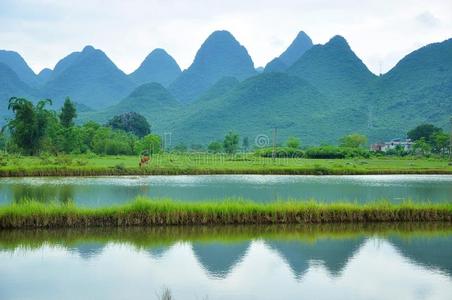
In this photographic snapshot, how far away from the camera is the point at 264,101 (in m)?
87.9

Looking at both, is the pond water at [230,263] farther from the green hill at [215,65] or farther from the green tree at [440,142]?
the green hill at [215,65]

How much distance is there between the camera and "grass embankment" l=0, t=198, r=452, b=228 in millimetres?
12102

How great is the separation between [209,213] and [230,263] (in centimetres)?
320

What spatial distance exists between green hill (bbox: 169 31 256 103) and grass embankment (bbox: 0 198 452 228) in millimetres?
123292

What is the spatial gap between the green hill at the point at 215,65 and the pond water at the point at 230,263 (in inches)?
4919

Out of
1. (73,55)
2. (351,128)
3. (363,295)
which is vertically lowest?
(363,295)

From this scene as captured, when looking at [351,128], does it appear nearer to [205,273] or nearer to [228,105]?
[228,105]

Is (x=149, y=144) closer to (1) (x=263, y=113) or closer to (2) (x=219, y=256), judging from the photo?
(2) (x=219, y=256)

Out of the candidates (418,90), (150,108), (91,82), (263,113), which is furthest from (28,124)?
(91,82)

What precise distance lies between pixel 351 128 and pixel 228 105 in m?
22.1

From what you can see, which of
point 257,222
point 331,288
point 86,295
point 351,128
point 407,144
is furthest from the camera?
point 351,128

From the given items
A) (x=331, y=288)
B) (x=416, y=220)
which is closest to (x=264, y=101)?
(x=416, y=220)

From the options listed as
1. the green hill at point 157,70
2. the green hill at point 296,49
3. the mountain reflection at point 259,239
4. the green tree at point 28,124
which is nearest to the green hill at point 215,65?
the green hill at point 296,49

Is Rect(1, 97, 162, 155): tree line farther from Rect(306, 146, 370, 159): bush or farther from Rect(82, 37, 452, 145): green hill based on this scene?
Rect(82, 37, 452, 145): green hill
